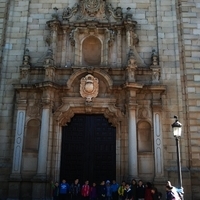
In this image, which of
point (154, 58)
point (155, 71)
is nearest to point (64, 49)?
point (154, 58)

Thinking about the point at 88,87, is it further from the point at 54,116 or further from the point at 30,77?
the point at 30,77

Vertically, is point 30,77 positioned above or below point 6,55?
below

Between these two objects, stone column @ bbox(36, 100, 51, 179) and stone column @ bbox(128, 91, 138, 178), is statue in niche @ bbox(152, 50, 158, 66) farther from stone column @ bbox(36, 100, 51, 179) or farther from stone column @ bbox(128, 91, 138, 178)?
stone column @ bbox(36, 100, 51, 179)

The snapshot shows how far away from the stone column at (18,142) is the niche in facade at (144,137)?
5203mm

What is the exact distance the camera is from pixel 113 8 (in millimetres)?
15305

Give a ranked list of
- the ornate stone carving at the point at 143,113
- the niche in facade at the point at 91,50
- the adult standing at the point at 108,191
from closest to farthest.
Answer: the adult standing at the point at 108,191 → the ornate stone carving at the point at 143,113 → the niche in facade at the point at 91,50

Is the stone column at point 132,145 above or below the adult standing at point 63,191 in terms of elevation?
above

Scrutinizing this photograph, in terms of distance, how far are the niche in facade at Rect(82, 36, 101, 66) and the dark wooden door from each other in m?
2.82

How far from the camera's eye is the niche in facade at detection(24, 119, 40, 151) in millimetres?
13298

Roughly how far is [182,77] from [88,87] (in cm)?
443

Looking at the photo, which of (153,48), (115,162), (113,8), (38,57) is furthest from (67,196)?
(113,8)

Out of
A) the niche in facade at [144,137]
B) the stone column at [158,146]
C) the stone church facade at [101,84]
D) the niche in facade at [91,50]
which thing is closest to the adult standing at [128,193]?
the stone church facade at [101,84]

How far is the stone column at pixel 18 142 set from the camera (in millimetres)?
12763

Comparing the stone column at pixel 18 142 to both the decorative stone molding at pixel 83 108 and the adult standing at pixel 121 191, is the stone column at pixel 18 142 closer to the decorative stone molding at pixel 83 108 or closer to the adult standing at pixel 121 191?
the decorative stone molding at pixel 83 108
